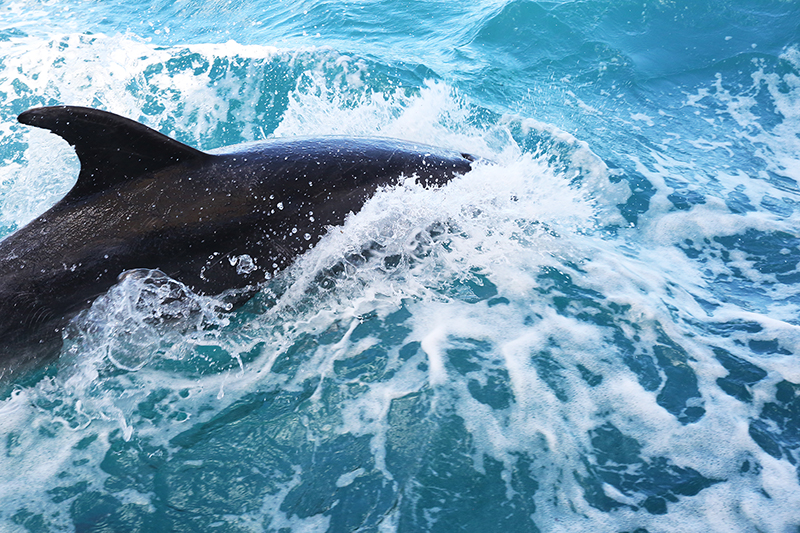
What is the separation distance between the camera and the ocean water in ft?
12.0

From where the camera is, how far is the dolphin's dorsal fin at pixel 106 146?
4.03 metres

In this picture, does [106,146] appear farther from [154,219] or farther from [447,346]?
[447,346]

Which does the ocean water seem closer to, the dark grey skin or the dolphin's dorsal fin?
the dark grey skin

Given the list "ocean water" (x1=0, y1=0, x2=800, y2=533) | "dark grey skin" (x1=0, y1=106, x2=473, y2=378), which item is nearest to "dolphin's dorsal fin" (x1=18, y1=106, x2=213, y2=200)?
"dark grey skin" (x1=0, y1=106, x2=473, y2=378)

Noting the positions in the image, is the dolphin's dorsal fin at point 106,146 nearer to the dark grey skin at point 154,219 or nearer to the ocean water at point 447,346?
the dark grey skin at point 154,219

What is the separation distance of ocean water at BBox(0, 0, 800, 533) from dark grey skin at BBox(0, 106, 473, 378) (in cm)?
21

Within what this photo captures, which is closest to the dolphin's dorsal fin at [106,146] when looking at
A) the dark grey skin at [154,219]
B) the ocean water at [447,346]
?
the dark grey skin at [154,219]

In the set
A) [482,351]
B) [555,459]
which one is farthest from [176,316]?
[555,459]

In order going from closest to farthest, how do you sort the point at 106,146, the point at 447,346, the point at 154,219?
the point at 106,146
the point at 154,219
the point at 447,346

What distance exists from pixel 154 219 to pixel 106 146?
0.66 m

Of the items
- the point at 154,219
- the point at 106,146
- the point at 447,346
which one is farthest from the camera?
the point at 447,346

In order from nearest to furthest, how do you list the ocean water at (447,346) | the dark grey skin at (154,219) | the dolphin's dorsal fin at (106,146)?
the ocean water at (447,346), the dolphin's dorsal fin at (106,146), the dark grey skin at (154,219)

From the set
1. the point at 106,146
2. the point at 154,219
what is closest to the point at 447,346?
the point at 154,219

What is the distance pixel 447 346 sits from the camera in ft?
15.8
